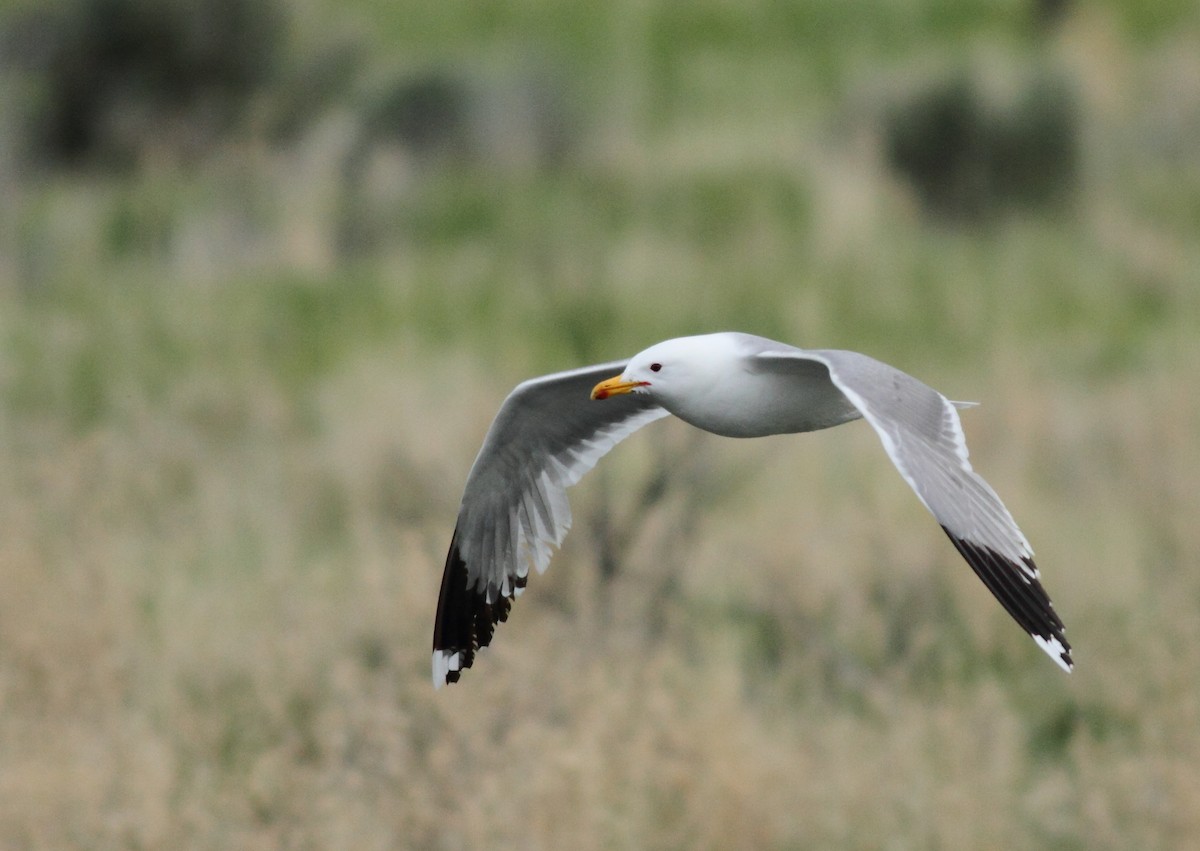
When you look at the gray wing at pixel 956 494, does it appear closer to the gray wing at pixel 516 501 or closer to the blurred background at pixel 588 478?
the gray wing at pixel 516 501

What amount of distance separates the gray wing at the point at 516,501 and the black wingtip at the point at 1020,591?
164 cm

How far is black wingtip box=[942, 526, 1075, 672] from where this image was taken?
356cm

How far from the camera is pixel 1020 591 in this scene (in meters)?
3.57

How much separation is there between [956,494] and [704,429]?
0.94m

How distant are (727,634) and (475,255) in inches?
298

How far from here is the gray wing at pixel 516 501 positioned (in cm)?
508

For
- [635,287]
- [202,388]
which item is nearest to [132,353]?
[202,388]

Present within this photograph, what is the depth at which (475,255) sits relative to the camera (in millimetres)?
14688

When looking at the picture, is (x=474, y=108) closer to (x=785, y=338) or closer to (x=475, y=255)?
(x=475, y=255)

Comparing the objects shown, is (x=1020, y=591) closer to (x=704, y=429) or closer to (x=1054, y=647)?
(x=1054, y=647)

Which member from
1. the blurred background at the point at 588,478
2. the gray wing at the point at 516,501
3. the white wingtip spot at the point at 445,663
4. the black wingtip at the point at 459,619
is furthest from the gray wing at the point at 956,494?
the blurred background at the point at 588,478

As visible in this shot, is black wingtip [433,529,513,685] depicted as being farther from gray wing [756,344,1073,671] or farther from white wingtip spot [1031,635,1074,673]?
white wingtip spot [1031,635,1074,673]

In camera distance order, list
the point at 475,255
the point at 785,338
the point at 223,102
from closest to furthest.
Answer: the point at 785,338, the point at 475,255, the point at 223,102

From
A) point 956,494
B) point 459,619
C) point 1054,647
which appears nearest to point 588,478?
point 459,619
